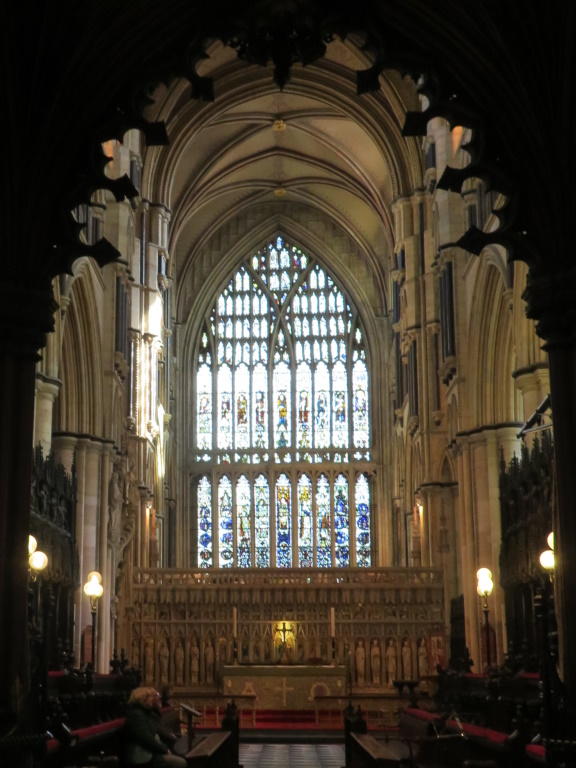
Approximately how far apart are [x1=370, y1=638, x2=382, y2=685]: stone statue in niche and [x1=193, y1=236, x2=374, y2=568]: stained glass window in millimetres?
14458

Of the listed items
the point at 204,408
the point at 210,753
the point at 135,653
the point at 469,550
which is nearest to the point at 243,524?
the point at 204,408

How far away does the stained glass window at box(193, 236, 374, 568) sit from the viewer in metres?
43.5

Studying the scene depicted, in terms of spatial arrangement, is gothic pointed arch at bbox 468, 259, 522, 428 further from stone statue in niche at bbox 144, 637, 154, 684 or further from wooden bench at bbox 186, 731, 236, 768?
wooden bench at bbox 186, 731, 236, 768

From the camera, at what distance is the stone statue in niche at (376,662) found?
28.2m

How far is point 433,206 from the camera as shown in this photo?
3056 cm

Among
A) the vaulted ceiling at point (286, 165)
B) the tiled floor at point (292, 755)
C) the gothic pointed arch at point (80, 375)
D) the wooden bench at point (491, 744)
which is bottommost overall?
the tiled floor at point (292, 755)

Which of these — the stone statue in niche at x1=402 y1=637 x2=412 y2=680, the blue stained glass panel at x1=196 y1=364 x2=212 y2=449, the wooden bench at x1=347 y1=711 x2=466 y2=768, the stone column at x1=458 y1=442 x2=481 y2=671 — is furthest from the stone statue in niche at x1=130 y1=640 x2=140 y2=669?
the blue stained glass panel at x1=196 y1=364 x2=212 y2=449

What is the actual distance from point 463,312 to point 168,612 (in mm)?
10567

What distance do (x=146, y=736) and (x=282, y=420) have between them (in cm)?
3716

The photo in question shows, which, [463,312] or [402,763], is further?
[463,312]

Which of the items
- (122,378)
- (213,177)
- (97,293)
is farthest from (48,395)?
(213,177)

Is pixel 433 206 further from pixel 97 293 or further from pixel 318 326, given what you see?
pixel 318 326

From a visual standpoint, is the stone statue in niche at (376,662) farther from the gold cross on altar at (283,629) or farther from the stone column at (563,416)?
the stone column at (563,416)

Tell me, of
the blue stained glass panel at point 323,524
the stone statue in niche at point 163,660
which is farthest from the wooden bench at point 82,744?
the blue stained glass panel at point 323,524
